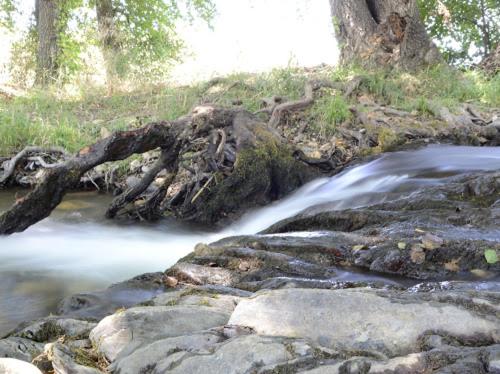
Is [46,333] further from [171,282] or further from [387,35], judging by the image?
[387,35]

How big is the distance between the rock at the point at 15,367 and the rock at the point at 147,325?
0.31 meters

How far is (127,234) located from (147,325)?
396 cm

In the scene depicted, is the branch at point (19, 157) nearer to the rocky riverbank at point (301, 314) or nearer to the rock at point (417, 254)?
the rocky riverbank at point (301, 314)

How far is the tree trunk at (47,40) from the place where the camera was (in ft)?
45.3

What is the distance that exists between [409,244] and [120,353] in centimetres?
205

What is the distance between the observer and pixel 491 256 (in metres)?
3.39

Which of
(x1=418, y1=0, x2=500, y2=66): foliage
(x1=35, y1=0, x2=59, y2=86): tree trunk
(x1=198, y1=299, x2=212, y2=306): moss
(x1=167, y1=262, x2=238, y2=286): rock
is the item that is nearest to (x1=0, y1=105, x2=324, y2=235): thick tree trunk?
(x1=167, y1=262, x2=238, y2=286): rock

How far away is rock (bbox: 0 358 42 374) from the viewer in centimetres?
197

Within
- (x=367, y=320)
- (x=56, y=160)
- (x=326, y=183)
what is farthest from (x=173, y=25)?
(x=367, y=320)

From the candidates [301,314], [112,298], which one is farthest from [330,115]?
[301,314]

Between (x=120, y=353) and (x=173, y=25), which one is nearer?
(x=120, y=353)

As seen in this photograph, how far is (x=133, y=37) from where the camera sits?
49.3 ft

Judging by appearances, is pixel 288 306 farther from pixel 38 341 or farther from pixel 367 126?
pixel 367 126

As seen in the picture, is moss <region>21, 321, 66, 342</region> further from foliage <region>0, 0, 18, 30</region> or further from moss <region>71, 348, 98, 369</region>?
foliage <region>0, 0, 18, 30</region>
